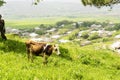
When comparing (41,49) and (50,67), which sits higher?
(41,49)

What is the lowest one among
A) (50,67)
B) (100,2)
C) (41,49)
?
(50,67)

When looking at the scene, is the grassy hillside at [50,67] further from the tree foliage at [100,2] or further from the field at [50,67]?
the tree foliage at [100,2]

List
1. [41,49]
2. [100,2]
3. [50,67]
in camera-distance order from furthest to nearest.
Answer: [100,2] < [41,49] < [50,67]

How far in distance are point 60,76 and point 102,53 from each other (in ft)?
74.5

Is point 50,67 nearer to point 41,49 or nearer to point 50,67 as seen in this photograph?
point 50,67

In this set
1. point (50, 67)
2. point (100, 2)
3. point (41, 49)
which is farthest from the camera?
point (100, 2)

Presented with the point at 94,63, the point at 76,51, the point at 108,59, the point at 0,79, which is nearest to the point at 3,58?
the point at 0,79

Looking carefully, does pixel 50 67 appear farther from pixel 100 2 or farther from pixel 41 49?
pixel 100 2

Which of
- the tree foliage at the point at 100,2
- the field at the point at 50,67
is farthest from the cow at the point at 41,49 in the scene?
the tree foliage at the point at 100,2

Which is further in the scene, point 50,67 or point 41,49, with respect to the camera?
point 41,49

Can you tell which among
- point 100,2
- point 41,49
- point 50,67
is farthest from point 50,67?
point 100,2

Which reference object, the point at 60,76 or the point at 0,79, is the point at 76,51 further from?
the point at 0,79

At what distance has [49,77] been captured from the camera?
49.1 ft

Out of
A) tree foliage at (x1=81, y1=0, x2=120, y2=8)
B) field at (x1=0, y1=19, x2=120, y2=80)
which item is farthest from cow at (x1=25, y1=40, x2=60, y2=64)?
tree foliage at (x1=81, y1=0, x2=120, y2=8)
